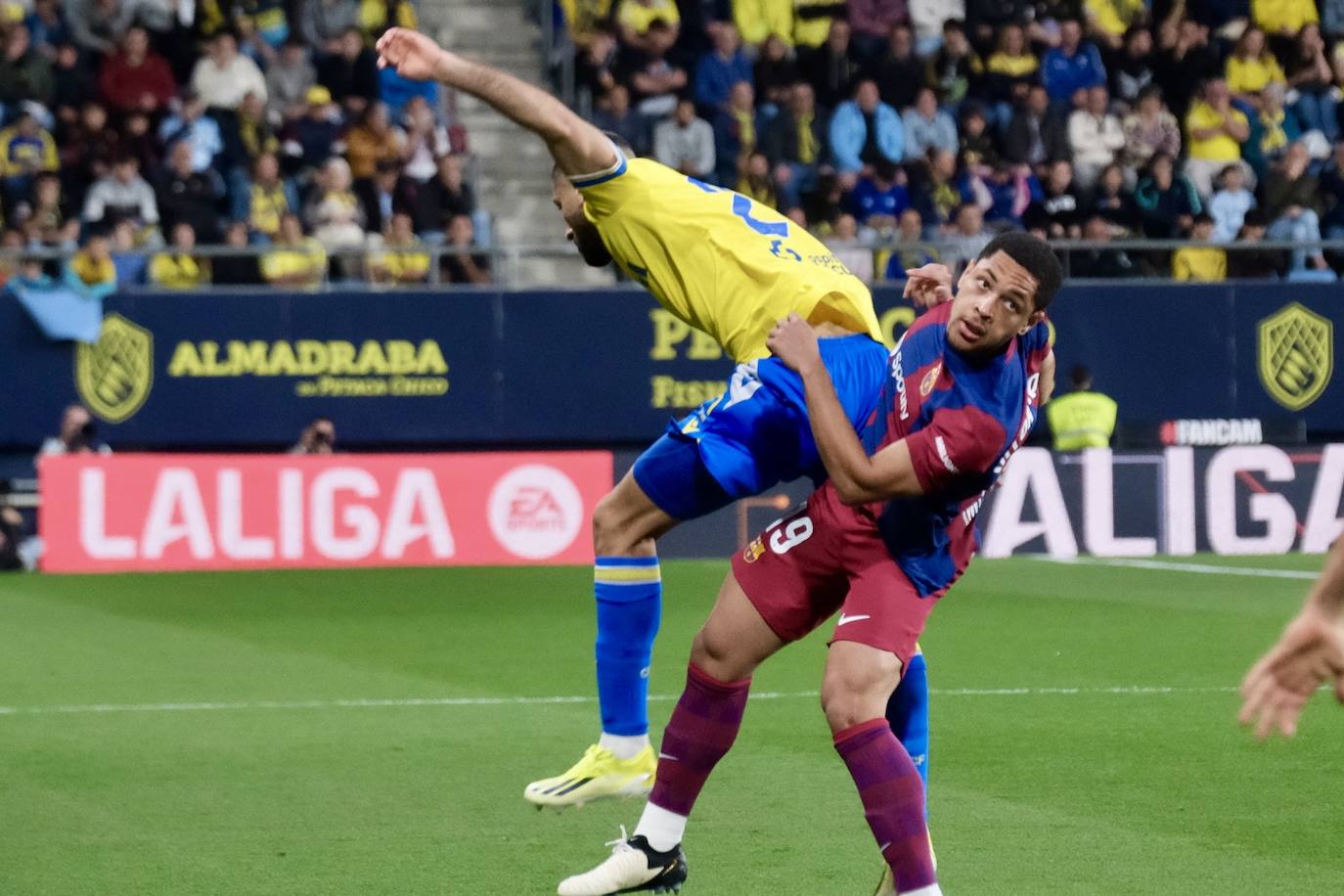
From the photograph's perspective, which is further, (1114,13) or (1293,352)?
(1114,13)

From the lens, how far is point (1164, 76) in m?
21.7

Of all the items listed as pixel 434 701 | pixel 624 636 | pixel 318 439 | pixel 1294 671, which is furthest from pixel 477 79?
pixel 318 439

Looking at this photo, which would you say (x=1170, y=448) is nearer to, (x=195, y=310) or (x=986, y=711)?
(x=195, y=310)

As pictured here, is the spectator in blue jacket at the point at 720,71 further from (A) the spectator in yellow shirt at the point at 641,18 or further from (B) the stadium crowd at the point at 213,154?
(B) the stadium crowd at the point at 213,154

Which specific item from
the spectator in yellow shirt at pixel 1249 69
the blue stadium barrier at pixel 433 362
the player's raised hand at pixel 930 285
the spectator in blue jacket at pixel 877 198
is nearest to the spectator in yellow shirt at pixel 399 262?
the blue stadium barrier at pixel 433 362

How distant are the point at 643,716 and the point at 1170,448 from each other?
12715mm

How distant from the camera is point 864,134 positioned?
20.3m

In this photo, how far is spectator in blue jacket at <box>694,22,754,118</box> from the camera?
2044 centimetres

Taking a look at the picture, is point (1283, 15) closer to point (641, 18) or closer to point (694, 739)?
point (641, 18)

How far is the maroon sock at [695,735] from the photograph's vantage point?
5.65 meters

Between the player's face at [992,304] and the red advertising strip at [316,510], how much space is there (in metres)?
12.2

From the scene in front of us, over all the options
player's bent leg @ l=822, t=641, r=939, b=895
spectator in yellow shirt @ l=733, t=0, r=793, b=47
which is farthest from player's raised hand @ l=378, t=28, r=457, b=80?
spectator in yellow shirt @ l=733, t=0, r=793, b=47

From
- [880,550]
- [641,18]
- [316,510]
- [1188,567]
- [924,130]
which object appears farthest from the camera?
[641,18]

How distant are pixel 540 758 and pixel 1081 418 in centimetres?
1188
